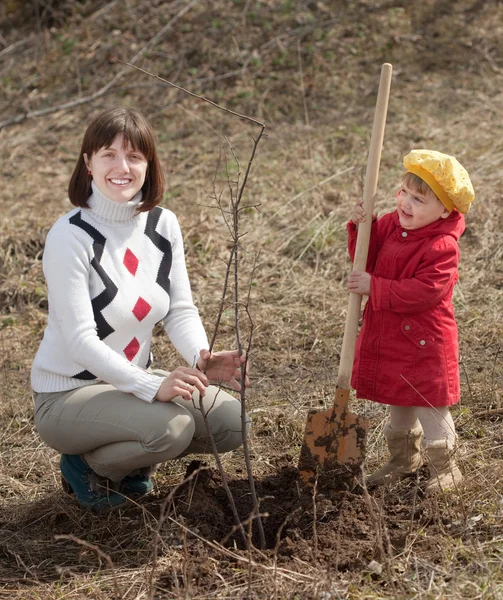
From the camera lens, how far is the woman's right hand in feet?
10.0

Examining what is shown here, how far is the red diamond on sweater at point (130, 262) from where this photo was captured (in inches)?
130

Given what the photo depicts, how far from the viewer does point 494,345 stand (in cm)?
461

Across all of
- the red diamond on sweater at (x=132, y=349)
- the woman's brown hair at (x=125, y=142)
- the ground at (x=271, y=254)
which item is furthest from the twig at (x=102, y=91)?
the red diamond on sweater at (x=132, y=349)

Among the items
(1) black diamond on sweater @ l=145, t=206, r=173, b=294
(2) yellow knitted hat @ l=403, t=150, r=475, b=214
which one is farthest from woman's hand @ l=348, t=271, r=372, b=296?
(1) black diamond on sweater @ l=145, t=206, r=173, b=294

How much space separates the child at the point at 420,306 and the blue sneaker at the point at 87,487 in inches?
41.1

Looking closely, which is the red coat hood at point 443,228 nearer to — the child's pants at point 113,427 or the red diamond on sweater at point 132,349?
the child's pants at point 113,427

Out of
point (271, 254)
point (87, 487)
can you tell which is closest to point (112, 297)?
point (87, 487)

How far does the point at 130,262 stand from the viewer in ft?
10.8

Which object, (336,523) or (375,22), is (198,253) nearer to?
(336,523)

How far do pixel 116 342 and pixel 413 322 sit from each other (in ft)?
3.72

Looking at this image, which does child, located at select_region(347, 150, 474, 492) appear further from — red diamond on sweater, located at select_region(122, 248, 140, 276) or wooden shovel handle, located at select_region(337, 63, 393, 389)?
red diamond on sweater, located at select_region(122, 248, 140, 276)

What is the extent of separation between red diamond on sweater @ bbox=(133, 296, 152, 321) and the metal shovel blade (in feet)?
2.48

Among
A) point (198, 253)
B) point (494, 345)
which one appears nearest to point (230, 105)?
point (198, 253)

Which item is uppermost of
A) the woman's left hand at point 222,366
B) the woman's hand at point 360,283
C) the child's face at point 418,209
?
the child's face at point 418,209
